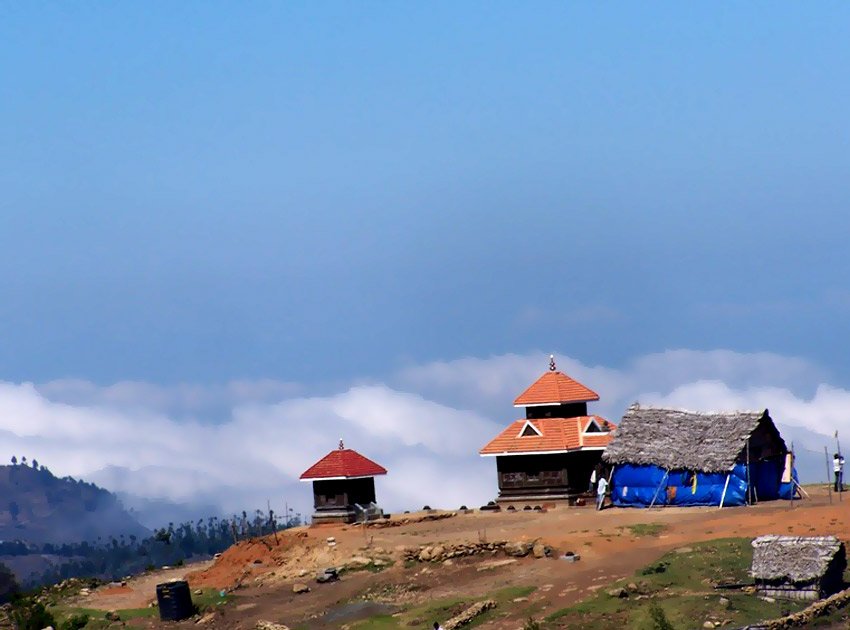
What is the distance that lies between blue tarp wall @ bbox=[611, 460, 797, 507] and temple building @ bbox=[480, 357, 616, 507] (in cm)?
319

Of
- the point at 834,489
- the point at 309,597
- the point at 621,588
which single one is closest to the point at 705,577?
the point at 621,588

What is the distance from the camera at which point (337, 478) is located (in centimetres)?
7056

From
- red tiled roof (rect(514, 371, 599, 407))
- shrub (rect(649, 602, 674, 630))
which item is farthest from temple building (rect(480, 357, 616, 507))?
shrub (rect(649, 602, 674, 630))

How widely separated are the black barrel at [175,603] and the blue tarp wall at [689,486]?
21.0 m

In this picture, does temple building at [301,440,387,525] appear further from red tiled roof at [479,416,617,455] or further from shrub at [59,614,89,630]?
shrub at [59,614,89,630]

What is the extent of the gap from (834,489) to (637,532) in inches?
633

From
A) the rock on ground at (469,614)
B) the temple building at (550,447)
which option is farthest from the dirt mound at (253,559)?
the rock on ground at (469,614)

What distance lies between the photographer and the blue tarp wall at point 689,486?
62438 mm

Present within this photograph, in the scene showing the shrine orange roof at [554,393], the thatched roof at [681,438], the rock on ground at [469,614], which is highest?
the shrine orange roof at [554,393]

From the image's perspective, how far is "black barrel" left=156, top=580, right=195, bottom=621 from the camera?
54.2 m

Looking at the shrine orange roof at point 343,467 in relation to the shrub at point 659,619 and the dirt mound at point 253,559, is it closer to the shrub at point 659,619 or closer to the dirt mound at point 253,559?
the dirt mound at point 253,559

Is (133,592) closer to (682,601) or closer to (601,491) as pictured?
(601,491)

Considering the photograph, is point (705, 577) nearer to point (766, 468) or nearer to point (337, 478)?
point (766, 468)

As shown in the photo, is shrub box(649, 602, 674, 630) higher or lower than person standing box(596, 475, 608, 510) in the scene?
lower
